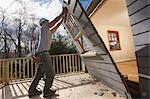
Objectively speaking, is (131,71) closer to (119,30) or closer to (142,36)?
(142,36)

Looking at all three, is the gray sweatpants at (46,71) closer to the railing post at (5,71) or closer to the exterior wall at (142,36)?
the exterior wall at (142,36)

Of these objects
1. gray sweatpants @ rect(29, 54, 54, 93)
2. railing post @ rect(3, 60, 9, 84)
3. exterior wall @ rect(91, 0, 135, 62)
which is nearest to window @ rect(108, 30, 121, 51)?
exterior wall @ rect(91, 0, 135, 62)

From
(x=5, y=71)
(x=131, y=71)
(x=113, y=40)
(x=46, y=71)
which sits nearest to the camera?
(x=46, y=71)

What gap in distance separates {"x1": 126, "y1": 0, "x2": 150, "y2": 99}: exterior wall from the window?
4.98 meters

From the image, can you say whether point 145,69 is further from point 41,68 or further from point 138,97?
point 41,68

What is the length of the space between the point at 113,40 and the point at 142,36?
17.5 ft

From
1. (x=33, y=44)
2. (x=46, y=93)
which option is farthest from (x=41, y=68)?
(x=33, y=44)

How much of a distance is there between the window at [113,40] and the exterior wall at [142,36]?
498 cm

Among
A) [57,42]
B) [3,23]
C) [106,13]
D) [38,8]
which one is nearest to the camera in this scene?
[106,13]

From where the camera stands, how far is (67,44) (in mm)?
8867

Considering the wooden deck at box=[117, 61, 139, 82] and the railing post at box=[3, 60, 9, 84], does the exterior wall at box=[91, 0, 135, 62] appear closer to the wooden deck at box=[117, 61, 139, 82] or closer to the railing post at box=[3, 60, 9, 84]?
the wooden deck at box=[117, 61, 139, 82]

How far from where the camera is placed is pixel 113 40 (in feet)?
23.6

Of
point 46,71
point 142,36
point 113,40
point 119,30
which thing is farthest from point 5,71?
point 119,30

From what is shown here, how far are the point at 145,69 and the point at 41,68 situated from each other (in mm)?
1638
